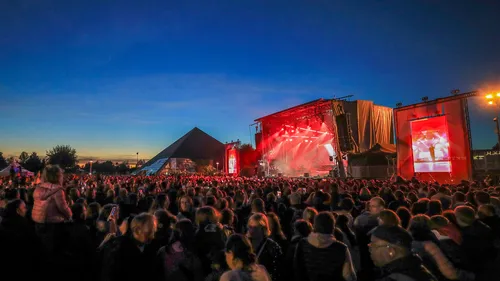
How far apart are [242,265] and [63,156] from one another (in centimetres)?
6944

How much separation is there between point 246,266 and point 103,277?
5.20 ft

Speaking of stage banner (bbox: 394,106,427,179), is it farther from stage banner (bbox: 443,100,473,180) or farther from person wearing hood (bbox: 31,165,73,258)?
person wearing hood (bbox: 31,165,73,258)

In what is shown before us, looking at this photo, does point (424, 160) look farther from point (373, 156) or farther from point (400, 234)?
point (400, 234)

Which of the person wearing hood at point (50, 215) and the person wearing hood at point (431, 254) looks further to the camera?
the person wearing hood at point (50, 215)

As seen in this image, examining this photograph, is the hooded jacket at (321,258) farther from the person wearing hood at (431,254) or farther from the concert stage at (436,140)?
the concert stage at (436,140)

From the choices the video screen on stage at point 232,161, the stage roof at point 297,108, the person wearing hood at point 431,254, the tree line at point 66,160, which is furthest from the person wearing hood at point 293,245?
the tree line at point 66,160

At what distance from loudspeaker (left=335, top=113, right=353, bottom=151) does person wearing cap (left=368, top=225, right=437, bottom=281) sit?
25170 millimetres

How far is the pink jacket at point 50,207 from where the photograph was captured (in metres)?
4.32

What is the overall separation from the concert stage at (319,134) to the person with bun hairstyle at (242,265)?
81.1 ft

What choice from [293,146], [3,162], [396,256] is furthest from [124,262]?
[3,162]

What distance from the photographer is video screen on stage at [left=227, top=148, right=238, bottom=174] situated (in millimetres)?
41281

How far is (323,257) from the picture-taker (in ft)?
9.34

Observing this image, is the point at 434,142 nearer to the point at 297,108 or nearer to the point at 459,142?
the point at 459,142

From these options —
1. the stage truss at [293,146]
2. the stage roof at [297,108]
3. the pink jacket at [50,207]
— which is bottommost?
the pink jacket at [50,207]
